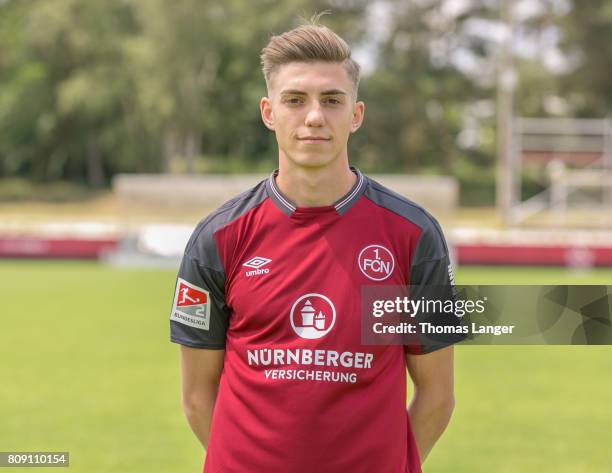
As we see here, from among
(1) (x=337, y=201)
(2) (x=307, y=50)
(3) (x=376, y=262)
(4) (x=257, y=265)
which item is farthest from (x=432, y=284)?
(2) (x=307, y=50)

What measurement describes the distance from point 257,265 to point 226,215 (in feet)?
0.61

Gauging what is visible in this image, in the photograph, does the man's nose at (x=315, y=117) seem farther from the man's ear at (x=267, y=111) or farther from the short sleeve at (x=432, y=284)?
the short sleeve at (x=432, y=284)

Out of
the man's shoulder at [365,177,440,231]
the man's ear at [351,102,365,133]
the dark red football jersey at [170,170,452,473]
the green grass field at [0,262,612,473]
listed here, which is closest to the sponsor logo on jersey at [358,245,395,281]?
the dark red football jersey at [170,170,452,473]

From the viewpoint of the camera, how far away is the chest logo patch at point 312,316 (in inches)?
95.3

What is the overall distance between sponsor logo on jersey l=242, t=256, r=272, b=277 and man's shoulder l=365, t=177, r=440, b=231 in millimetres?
358

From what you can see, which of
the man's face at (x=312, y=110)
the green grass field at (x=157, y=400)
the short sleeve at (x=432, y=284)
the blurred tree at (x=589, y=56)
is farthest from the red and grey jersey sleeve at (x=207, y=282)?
the blurred tree at (x=589, y=56)

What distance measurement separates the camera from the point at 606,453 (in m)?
6.54

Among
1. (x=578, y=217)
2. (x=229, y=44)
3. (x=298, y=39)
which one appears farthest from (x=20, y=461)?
(x=229, y=44)

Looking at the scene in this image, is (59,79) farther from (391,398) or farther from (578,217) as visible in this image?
(391,398)

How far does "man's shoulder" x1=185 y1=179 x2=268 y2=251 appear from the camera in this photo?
2.55 metres

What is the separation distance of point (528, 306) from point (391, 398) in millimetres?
612

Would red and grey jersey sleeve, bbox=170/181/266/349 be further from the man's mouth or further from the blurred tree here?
the blurred tree

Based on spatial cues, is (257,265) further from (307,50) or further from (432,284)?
(307,50)

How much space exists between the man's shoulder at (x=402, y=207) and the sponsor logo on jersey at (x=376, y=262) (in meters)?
0.12
